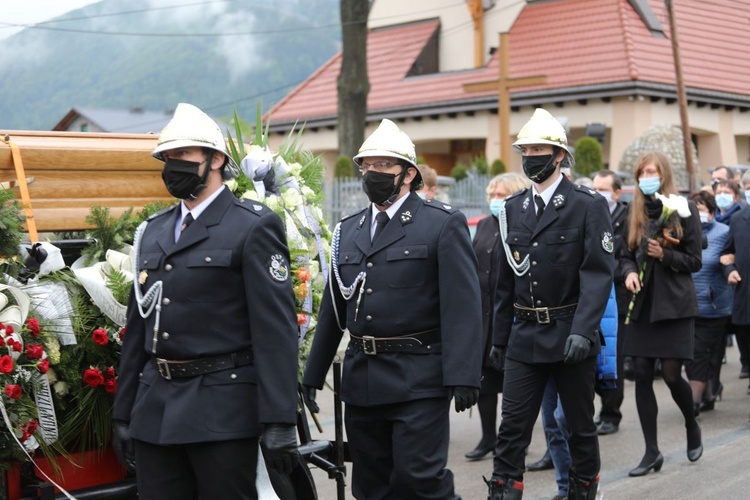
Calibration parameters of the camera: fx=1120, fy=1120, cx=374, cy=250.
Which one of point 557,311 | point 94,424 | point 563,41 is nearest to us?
point 94,424

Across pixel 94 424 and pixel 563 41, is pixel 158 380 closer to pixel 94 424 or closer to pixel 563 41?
pixel 94 424

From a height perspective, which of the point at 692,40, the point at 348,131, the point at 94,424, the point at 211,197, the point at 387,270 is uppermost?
the point at 692,40

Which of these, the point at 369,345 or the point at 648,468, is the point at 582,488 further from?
the point at 369,345

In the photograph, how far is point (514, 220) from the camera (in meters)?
6.40

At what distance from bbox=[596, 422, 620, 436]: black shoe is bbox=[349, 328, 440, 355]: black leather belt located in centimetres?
428

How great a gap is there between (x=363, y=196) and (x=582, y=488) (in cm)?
1372

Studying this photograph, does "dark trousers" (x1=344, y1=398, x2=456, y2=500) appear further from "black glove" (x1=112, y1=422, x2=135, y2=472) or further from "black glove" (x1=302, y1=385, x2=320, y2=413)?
"black glove" (x1=112, y1=422, x2=135, y2=472)

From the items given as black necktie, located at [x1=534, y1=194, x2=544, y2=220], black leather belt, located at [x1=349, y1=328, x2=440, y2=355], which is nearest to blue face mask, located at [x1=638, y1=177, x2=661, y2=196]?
black necktie, located at [x1=534, y1=194, x2=544, y2=220]

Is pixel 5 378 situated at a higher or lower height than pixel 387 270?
lower

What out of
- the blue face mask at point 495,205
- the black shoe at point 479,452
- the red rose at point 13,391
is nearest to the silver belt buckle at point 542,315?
the blue face mask at point 495,205

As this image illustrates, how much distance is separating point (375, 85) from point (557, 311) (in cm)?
2892

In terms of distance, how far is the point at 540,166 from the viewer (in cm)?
618

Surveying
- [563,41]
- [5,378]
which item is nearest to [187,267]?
[5,378]

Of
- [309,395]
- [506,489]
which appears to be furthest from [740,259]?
[309,395]
